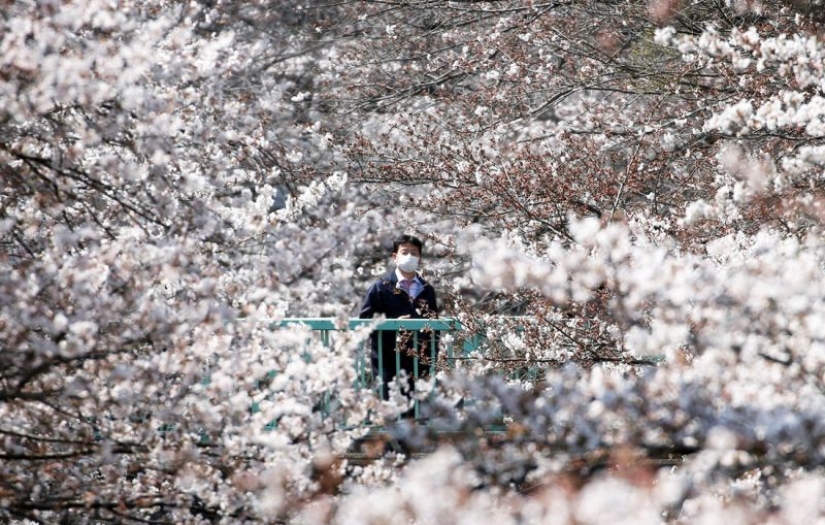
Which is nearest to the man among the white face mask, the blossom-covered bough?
the white face mask

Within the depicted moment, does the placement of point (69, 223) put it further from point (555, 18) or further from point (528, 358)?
point (555, 18)

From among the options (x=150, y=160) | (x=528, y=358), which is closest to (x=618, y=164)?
(x=528, y=358)

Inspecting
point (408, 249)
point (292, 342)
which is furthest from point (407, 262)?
point (292, 342)

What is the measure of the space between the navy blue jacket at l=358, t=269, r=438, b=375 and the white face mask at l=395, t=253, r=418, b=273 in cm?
14

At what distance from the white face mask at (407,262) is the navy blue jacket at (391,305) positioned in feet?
0.46

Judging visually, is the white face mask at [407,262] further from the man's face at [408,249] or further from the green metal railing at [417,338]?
the green metal railing at [417,338]

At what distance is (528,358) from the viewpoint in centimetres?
835

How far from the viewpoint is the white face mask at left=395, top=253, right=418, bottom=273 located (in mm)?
9344

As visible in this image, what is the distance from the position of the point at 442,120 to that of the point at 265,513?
26.8ft

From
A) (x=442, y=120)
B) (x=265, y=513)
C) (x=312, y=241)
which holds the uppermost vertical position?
(x=442, y=120)

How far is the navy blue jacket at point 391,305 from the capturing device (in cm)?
931

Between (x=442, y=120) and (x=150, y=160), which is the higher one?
(x=442, y=120)

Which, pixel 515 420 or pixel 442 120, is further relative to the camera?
pixel 442 120

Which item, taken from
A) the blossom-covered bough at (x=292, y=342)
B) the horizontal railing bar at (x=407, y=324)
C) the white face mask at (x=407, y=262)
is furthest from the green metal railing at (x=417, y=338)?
the white face mask at (x=407, y=262)
